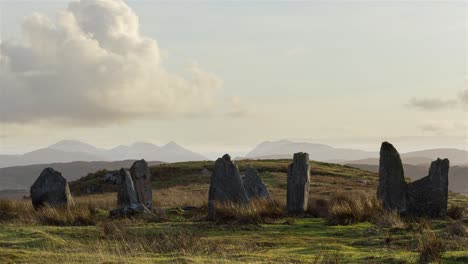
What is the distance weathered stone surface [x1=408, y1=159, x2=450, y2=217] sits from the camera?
22.3 metres

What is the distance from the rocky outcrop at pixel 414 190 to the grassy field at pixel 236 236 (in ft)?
2.06

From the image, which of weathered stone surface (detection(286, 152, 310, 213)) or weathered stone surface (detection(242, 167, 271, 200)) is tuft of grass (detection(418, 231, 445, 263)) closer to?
weathered stone surface (detection(286, 152, 310, 213))

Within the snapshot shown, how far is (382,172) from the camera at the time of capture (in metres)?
23.7

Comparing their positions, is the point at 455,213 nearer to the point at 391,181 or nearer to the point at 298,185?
the point at 391,181

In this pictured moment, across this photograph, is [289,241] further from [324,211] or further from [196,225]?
[324,211]

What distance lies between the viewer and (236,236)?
18.1 m

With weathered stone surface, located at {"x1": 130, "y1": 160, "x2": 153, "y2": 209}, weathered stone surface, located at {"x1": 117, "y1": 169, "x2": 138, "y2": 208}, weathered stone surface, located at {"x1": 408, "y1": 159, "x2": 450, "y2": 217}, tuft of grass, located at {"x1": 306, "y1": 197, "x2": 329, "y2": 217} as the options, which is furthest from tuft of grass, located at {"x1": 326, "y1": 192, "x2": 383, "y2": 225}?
weathered stone surface, located at {"x1": 130, "y1": 160, "x2": 153, "y2": 209}

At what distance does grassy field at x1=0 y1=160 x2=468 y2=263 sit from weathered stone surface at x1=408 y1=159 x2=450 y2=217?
0.63 metres

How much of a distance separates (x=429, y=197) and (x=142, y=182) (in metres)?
13.6

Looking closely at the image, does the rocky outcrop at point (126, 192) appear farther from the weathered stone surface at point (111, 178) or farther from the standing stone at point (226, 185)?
the weathered stone surface at point (111, 178)

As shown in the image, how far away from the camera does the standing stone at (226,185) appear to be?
80.6 feet

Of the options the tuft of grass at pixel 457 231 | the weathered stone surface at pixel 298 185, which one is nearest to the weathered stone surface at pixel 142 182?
the weathered stone surface at pixel 298 185

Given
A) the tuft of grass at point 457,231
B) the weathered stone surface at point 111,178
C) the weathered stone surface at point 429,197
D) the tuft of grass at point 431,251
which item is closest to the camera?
the tuft of grass at point 431,251

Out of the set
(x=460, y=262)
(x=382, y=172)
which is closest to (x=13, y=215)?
A: (x=382, y=172)
